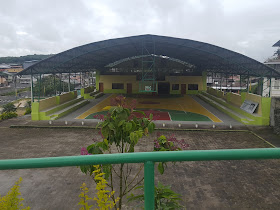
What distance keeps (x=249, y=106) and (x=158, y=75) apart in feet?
61.7

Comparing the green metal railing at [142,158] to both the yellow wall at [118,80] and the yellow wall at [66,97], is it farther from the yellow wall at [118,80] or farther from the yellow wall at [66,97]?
the yellow wall at [118,80]

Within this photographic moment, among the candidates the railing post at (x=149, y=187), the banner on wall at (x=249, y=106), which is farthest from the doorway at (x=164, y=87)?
the railing post at (x=149, y=187)

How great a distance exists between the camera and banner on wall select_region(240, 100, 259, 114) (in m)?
21.0

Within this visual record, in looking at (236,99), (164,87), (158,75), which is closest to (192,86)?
(164,87)

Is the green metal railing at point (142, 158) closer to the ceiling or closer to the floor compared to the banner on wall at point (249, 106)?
closer to the ceiling

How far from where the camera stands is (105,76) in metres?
40.0

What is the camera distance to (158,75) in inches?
1529

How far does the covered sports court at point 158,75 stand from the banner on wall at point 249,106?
18.0 inches

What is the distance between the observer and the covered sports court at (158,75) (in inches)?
862

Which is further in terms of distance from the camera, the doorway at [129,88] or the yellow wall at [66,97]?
the doorway at [129,88]

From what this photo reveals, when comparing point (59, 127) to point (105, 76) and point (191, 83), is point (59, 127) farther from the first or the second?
point (191, 83)

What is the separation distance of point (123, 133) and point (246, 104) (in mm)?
22399

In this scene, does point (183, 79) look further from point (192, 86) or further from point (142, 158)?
point (142, 158)

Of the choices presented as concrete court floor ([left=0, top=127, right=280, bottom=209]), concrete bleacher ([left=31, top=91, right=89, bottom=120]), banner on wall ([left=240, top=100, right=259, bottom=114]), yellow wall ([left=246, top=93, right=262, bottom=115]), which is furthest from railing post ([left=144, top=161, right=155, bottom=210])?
banner on wall ([left=240, top=100, right=259, bottom=114])
